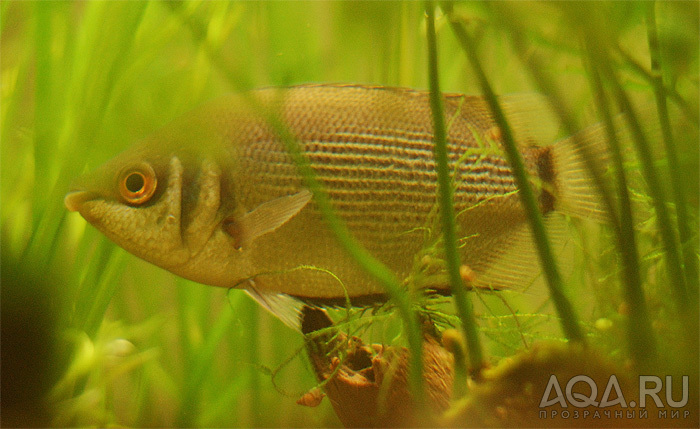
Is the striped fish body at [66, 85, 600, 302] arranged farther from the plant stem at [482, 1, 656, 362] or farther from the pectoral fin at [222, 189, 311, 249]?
the plant stem at [482, 1, 656, 362]

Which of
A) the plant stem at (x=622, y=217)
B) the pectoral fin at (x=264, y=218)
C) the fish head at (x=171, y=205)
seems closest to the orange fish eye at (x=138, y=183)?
the fish head at (x=171, y=205)

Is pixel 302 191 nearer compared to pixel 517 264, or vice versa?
pixel 302 191

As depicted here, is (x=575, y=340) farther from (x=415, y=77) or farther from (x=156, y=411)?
(x=156, y=411)

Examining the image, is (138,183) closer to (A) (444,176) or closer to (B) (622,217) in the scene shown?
(A) (444,176)

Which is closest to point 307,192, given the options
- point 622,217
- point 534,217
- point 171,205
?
point 171,205

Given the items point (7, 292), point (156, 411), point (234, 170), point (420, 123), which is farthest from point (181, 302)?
point (420, 123)

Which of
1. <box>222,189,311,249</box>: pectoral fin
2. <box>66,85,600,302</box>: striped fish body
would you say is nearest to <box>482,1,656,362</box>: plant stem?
<box>66,85,600,302</box>: striped fish body
